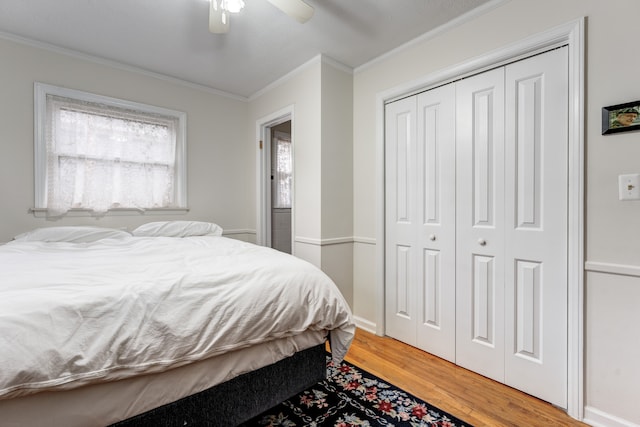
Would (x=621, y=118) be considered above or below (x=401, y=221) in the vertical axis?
above

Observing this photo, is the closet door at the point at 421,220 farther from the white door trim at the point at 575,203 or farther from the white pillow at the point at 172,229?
the white pillow at the point at 172,229

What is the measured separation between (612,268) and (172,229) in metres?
3.07

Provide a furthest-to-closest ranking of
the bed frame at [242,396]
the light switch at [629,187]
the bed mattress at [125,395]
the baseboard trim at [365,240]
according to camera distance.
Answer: the baseboard trim at [365,240], the light switch at [629,187], the bed frame at [242,396], the bed mattress at [125,395]

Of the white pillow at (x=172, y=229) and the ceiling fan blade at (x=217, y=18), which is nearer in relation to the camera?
the ceiling fan blade at (x=217, y=18)

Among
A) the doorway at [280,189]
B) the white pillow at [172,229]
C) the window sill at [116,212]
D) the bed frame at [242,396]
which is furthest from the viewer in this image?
the doorway at [280,189]

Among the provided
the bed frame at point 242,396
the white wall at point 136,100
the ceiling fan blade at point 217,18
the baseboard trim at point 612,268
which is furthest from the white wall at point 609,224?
the white wall at point 136,100

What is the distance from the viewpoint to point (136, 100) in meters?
2.91

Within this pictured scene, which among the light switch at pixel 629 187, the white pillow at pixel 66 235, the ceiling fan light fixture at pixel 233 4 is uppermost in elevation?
the ceiling fan light fixture at pixel 233 4

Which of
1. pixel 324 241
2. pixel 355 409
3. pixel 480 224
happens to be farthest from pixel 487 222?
pixel 355 409

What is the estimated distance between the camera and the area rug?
1.55 meters

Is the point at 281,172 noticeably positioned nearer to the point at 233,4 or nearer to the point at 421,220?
the point at 421,220

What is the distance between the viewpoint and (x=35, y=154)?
2.44 meters

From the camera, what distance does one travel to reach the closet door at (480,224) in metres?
1.94

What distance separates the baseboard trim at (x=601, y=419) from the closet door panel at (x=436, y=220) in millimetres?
758
